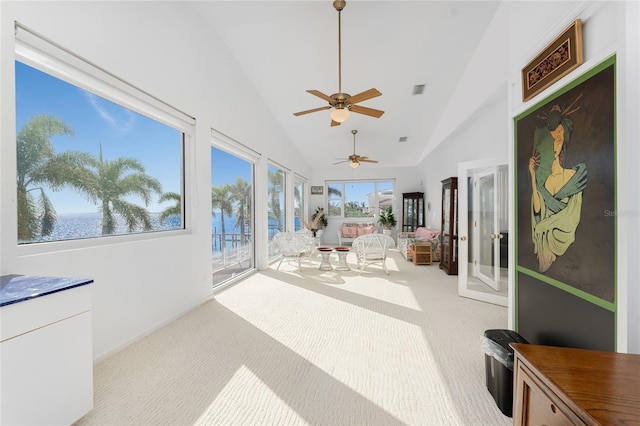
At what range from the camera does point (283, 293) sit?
13.1 ft

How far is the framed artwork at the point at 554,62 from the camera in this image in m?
1.52

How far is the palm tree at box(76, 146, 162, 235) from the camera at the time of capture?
2.34 m

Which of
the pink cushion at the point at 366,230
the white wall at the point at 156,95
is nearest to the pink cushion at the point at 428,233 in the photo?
the pink cushion at the point at 366,230

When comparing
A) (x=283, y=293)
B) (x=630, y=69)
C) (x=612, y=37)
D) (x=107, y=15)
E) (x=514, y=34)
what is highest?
(x=107, y=15)

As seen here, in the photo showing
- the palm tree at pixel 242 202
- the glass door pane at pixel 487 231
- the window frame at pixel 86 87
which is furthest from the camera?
the palm tree at pixel 242 202

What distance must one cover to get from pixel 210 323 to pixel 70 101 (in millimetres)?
2396

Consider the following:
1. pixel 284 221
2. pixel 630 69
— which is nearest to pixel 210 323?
pixel 630 69

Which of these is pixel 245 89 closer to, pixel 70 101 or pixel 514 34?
pixel 70 101

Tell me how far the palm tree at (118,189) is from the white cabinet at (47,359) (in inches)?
44.4

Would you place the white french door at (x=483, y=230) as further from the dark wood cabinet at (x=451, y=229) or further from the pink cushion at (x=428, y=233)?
the pink cushion at (x=428, y=233)

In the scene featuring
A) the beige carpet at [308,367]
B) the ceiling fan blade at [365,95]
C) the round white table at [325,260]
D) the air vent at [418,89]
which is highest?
the air vent at [418,89]

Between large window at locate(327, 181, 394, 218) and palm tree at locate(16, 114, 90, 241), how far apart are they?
840cm

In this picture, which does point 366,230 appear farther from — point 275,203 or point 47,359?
point 47,359

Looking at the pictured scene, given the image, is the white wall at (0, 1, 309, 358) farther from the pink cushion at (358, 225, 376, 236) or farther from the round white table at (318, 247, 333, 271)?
the pink cushion at (358, 225, 376, 236)
